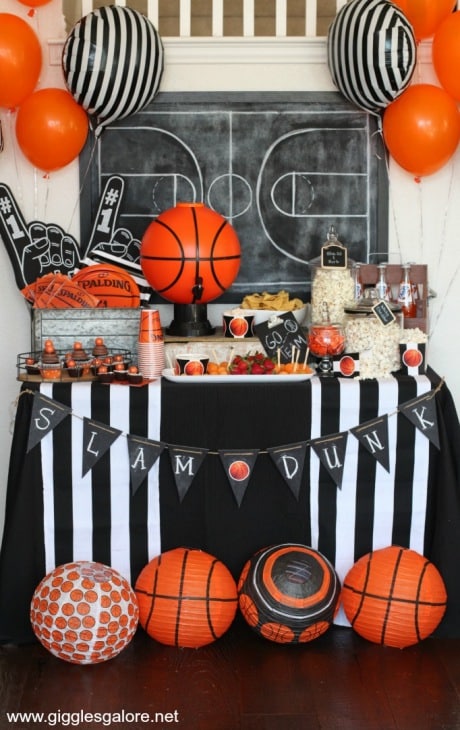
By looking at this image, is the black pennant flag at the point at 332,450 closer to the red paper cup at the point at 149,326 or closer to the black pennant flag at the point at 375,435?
the black pennant flag at the point at 375,435

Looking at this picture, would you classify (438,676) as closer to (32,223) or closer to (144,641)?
(144,641)

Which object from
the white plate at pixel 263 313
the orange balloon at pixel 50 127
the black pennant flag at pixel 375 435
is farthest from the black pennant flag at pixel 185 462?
the orange balloon at pixel 50 127

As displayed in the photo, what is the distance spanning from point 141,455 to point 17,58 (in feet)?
5.15

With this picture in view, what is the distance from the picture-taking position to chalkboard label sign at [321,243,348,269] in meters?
4.02

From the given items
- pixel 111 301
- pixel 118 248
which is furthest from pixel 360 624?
pixel 118 248

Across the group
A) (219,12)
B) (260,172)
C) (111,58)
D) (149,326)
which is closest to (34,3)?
(111,58)

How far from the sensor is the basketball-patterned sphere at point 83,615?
11.5ft

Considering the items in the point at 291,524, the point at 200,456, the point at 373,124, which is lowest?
the point at 291,524

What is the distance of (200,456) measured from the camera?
3.71 meters

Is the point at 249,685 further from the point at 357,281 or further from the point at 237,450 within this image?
the point at 357,281

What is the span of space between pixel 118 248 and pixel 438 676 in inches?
80.8

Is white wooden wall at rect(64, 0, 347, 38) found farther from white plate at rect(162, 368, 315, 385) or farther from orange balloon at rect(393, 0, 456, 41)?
white plate at rect(162, 368, 315, 385)

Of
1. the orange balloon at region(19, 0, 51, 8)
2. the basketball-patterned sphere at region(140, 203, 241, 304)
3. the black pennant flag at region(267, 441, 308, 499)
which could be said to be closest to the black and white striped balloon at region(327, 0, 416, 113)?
the basketball-patterned sphere at region(140, 203, 241, 304)

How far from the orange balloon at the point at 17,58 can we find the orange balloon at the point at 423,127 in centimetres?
137
